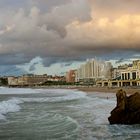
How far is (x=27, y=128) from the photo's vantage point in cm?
1997

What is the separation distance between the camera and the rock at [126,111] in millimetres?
20125

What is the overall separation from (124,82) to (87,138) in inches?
5714

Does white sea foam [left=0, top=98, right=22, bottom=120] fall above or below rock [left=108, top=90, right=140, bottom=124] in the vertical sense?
below

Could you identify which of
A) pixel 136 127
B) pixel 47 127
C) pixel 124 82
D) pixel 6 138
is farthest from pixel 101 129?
pixel 124 82

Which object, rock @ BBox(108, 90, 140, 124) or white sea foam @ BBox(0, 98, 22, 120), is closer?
rock @ BBox(108, 90, 140, 124)

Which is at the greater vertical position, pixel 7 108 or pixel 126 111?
pixel 126 111

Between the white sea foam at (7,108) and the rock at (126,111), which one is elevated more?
the rock at (126,111)

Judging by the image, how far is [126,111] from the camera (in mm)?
20312

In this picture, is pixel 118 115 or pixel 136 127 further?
pixel 118 115

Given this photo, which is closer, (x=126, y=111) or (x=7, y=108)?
(x=126, y=111)

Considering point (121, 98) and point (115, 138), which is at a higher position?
point (121, 98)

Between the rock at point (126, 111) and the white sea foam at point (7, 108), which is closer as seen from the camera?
the rock at point (126, 111)

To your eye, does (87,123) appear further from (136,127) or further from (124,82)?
(124,82)

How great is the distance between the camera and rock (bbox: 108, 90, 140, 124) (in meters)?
20.1
